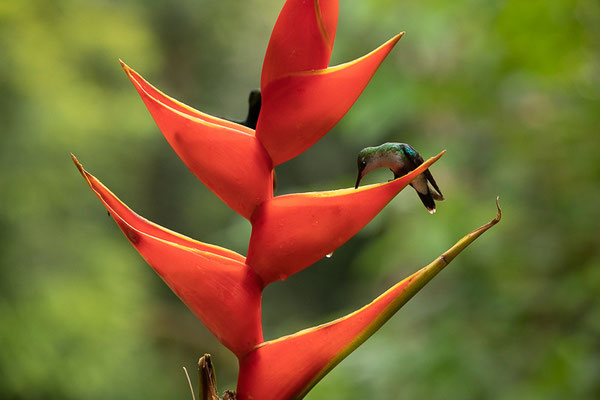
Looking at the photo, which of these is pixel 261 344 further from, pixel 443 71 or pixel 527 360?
pixel 443 71

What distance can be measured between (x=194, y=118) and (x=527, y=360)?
1.22 meters

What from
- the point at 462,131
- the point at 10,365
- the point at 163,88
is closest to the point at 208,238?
the point at 163,88

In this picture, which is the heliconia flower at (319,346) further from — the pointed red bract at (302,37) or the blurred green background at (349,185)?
the blurred green background at (349,185)

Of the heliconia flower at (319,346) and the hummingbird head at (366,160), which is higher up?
the hummingbird head at (366,160)

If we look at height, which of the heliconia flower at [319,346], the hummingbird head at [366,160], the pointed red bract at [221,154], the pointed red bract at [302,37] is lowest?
the heliconia flower at [319,346]

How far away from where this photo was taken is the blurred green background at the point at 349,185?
4.58ft

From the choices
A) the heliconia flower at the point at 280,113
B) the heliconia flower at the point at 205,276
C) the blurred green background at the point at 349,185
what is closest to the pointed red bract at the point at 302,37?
the heliconia flower at the point at 280,113

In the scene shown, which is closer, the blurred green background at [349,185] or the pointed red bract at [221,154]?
the pointed red bract at [221,154]

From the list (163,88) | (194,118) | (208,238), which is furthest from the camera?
(163,88)

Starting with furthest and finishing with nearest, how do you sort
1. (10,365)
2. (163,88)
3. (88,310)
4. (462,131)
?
(163,88) < (88,310) < (10,365) < (462,131)

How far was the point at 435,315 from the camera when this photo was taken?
1.69 meters

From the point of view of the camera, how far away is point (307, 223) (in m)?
0.39

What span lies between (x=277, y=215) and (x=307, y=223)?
0.02m

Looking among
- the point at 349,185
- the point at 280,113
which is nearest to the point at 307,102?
the point at 280,113
